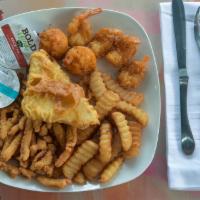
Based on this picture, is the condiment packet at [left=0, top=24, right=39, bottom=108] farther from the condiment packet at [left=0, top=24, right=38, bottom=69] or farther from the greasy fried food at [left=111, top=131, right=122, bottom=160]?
the greasy fried food at [left=111, top=131, right=122, bottom=160]

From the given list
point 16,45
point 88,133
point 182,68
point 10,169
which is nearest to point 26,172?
point 10,169

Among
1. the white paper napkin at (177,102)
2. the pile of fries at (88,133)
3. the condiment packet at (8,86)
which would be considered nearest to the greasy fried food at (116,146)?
the pile of fries at (88,133)

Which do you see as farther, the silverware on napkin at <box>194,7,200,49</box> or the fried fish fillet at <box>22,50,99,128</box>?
the silverware on napkin at <box>194,7,200,49</box>

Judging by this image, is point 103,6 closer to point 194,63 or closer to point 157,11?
point 157,11

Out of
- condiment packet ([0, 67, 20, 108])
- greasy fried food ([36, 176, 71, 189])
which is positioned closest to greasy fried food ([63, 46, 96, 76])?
condiment packet ([0, 67, 20, 108])

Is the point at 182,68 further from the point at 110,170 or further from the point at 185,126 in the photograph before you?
the point at 110,170
